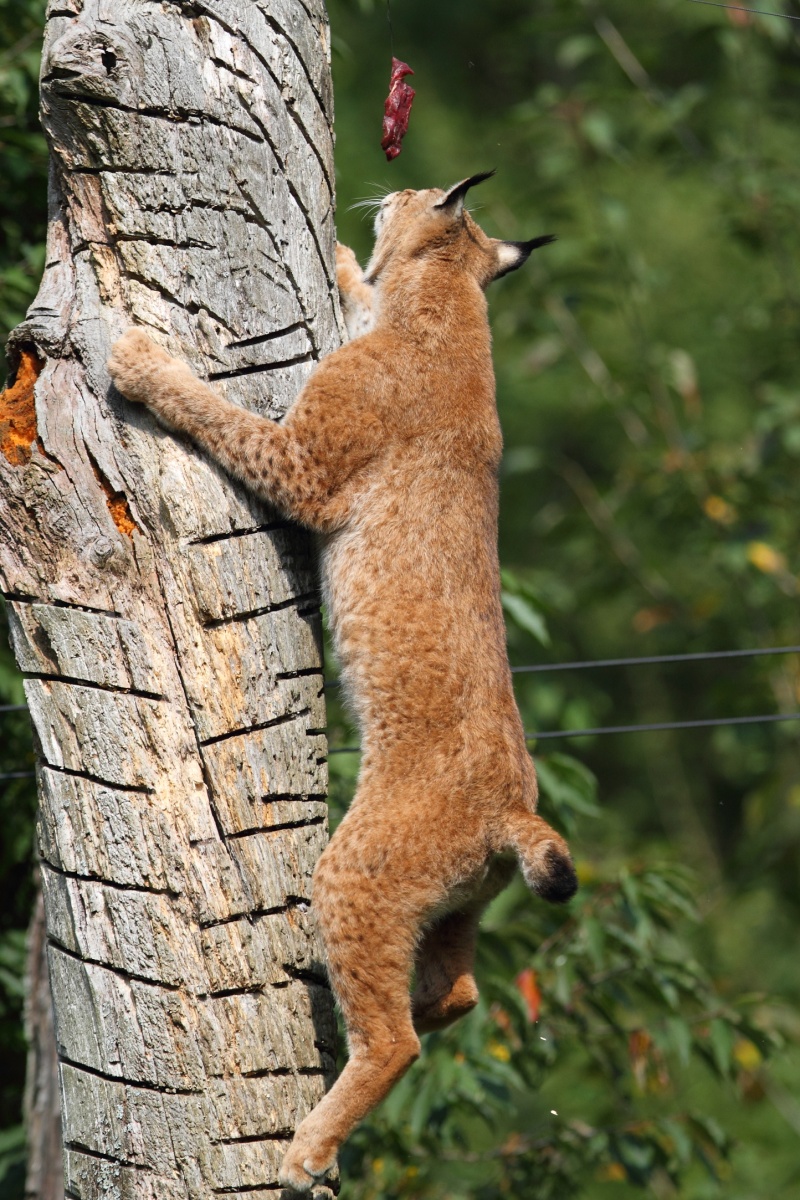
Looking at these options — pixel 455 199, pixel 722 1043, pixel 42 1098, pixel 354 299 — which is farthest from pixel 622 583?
pixel 42 1098

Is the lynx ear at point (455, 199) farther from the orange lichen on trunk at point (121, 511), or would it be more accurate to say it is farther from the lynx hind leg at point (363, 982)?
the lynx hind leg at point (363, 982)

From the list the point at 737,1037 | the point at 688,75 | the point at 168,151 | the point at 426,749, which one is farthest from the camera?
the point at 688,75

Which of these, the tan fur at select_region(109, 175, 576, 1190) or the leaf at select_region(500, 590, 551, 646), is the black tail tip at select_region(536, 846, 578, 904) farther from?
the leaf at select_region(500, 590, 551, 646)

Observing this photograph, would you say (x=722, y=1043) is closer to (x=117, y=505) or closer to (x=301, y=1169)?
(x=301, y=1169)

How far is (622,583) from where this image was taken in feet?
24.9

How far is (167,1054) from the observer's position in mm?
3084

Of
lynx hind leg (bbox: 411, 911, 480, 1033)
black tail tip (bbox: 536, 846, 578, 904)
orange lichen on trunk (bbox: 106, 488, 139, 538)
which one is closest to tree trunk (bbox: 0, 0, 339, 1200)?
orange lichen on trunk (bbox: 106, 488, 139, 538)

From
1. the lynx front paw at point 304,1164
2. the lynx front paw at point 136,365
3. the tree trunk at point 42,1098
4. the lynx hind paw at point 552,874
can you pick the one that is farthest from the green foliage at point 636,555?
the lynx front paw at point 136,365

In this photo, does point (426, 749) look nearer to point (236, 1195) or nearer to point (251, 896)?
point (251, 896)

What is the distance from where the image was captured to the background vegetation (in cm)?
501

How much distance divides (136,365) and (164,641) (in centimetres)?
67

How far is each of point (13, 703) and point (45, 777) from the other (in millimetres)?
1817

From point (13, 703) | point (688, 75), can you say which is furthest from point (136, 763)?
point (688, 75)

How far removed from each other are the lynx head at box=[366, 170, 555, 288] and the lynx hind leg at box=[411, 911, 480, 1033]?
2.11 metres
